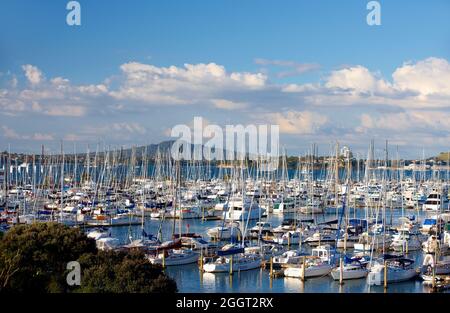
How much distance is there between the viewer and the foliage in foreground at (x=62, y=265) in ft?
64.6

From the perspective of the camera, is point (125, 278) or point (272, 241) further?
point (272, 241)

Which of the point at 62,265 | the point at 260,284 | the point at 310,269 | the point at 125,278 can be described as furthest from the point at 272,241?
the point at 125,278

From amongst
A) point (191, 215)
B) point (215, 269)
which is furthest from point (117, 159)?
point (215, 269)

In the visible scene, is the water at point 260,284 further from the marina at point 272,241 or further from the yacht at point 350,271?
the yacht at point 350,271

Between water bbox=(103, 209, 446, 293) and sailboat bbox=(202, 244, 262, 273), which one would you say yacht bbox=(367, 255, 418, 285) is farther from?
sailboat bbox=(202, 244, 262, 273)

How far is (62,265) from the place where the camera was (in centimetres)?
2277

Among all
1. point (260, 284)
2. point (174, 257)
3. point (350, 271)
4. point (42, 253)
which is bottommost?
point (260, 284)

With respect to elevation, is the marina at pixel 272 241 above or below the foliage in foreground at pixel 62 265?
below

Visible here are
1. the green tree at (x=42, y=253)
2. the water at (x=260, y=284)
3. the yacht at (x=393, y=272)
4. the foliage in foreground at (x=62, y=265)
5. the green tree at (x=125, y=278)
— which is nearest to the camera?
the green tree at (x=125, y=278)

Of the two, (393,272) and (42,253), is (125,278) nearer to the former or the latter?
(42,253)

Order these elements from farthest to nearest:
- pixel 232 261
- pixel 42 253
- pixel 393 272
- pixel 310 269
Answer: pixel 232 261, pixel 310 269, pixel 393 272, pixel 42 253

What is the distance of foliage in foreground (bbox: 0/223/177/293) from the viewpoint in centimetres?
1969

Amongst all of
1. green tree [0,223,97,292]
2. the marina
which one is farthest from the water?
green tree [0,223,97,292]

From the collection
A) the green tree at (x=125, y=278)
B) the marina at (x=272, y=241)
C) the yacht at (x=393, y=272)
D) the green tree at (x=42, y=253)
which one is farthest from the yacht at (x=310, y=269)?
the green tree at (x=125, y=278)
